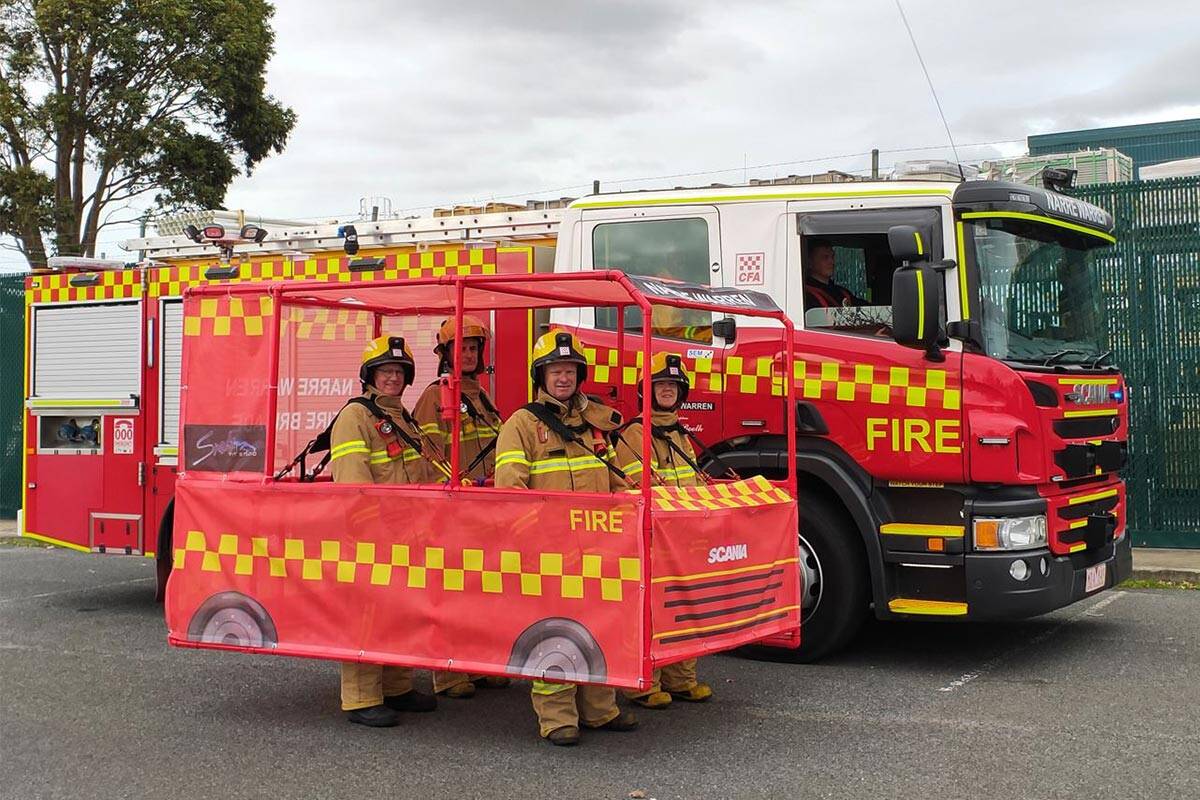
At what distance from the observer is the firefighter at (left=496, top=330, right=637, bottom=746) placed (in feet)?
18.1

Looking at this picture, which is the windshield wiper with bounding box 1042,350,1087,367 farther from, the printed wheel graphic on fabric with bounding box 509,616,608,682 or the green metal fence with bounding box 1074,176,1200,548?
the green metal fence with bounding box 1074,176,1200,548

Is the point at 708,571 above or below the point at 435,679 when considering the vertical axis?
above

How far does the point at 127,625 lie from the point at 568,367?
4.67 metres

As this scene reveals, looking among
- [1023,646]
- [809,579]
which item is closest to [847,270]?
[809,579]

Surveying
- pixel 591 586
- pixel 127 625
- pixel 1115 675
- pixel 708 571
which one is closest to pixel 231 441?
pixel 591 586

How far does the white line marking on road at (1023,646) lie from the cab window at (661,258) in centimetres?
236

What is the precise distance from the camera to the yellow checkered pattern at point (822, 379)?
21.5 ft

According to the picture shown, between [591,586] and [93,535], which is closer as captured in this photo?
[591,586]

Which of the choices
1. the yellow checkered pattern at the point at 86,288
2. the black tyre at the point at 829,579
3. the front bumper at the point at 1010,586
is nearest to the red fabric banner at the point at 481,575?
the black tyre at the point at 829,579

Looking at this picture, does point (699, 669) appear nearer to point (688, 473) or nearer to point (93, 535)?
point (688, 473)

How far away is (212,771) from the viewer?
520cm

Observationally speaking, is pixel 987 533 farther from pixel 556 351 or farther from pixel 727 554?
pixel 556 351

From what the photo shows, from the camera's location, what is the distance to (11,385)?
1503 centimetres

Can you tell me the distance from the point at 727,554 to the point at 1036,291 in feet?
9.13
